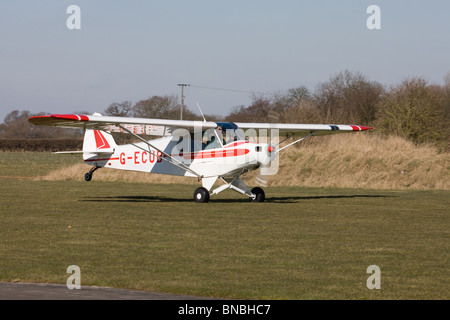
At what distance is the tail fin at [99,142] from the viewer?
26.4 m

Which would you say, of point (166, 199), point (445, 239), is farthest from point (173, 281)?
point (166, 199)

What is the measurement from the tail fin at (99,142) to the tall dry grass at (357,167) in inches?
371

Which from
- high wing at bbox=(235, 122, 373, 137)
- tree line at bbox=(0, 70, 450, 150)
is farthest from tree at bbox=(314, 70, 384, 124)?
high wing at bbox=(235, 122, 373, 137)

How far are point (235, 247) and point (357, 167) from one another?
2464cm

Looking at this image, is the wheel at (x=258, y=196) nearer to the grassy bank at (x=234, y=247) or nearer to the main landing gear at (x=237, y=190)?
the main landing gear at (x=237, y=190)

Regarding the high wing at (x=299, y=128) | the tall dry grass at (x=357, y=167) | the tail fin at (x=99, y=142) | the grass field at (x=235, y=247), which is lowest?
the grass field at (x=235, y=247)

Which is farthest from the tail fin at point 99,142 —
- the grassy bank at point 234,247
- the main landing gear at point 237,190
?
the main landing gear at point 237,190

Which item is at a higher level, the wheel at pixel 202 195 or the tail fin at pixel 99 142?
the tail fin at pixel 99 142

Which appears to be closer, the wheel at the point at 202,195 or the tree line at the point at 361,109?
the wheel at the point at 202,195

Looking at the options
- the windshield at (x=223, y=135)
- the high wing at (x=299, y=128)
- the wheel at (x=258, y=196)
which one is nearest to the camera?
the windshield at (x=223, y=135)

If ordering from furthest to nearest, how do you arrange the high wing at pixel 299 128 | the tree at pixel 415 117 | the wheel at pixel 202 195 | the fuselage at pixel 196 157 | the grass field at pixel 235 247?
the tree at pixel 415 117
the high wing at pixel 299 128
the wheel at pixel 202 195
the fuselage at pixel 196 157
the grass field at pixel 235 247

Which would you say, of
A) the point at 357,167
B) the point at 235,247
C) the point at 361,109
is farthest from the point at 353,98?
the point at 235,247
